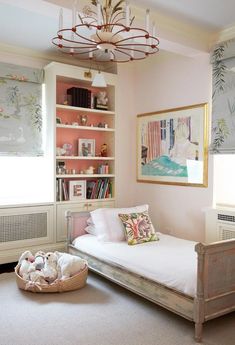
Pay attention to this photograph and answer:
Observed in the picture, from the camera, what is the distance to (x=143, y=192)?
184 inches

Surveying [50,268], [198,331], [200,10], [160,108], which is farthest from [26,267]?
[200,10]

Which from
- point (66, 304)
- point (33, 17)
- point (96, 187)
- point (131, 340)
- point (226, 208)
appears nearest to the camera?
point (131, 340)

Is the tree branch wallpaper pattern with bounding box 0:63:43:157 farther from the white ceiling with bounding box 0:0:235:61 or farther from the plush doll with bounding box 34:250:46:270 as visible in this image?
the plush doll with bounding box 34:250:46:270

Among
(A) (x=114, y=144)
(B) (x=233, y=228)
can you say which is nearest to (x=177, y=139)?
(A) (x=114, y=144)

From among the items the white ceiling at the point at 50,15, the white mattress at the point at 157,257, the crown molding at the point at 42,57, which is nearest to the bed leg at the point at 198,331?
the white mattress at the point at 157,257

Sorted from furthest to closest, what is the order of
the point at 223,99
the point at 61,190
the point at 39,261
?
the point at 61,190
the point at 223,99
the point at 39,261

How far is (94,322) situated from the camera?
104 inches

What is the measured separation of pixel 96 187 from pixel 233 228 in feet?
6.33

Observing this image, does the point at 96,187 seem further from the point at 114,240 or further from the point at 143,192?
the point at 114,240

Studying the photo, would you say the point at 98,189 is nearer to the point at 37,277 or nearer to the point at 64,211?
the point at 64,211

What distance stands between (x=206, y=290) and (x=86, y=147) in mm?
2727

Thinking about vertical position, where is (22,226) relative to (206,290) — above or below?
above

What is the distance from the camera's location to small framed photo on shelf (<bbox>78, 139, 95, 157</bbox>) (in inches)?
178

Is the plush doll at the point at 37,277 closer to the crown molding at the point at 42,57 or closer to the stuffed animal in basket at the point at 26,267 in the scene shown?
the stuffed animal in basket at the point at 26,267
